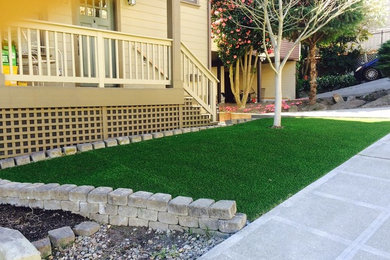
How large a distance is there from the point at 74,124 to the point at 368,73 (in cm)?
1519

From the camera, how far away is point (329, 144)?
505cm

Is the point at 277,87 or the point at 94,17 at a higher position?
the point at 94,17

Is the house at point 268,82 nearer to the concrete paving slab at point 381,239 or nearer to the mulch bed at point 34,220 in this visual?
the mulch bed at point 34,220

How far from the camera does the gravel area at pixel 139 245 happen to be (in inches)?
99.3

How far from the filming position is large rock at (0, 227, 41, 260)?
6.61ft

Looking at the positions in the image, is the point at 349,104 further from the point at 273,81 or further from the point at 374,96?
the point at 273,81

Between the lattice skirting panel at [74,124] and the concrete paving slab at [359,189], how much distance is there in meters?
3.35

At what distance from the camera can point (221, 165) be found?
13.5 ft

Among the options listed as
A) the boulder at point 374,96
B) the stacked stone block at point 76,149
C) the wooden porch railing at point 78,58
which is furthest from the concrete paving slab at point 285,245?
the boulder at point 374,96

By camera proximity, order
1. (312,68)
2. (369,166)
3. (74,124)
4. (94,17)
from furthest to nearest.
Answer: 1. (312,68)
2. (94,17)
3. (74,124)
4. (369,166)

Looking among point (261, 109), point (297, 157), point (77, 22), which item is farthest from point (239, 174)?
point (261, 109)

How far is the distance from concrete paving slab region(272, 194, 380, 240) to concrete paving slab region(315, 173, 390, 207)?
0.19 meters

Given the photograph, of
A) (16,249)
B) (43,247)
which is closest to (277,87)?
(43,247)

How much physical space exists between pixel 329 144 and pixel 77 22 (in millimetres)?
4940
